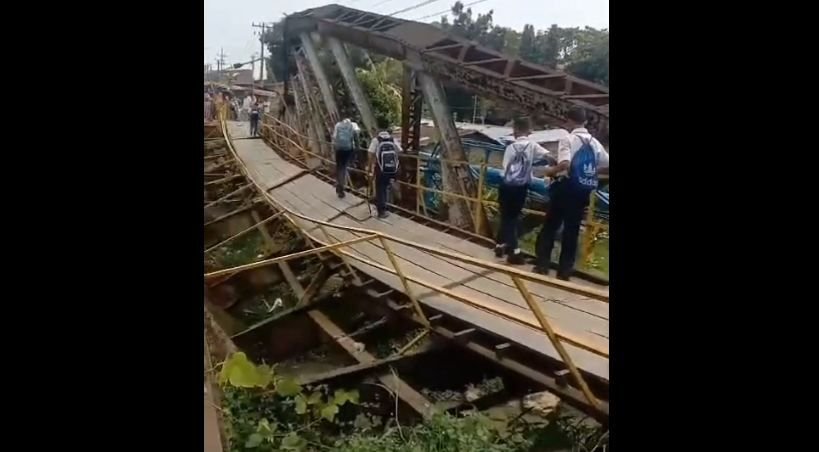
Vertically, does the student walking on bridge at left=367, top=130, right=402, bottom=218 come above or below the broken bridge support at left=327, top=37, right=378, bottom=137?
below

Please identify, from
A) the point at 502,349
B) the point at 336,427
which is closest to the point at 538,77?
the point at 502,349

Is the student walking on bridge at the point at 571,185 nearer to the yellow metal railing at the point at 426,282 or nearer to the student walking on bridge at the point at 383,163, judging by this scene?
the yellow metal railing at the point at 426,282

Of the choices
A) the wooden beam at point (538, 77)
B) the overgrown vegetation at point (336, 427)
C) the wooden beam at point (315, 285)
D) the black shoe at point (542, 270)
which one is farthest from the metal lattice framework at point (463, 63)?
the overgrown vegetation at point (336, 427)

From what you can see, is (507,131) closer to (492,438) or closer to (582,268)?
(582,268)

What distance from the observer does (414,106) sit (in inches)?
61.6

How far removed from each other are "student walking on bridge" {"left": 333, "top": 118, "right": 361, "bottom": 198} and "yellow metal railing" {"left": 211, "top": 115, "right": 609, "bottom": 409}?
102 millimetres

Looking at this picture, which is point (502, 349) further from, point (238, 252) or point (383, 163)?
point (238, 252)

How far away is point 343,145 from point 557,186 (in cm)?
48

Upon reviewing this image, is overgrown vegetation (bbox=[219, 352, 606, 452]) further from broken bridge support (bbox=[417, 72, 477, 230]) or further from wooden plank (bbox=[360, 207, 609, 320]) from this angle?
broken bridge support (bbox=[417, 72, 477, 230])

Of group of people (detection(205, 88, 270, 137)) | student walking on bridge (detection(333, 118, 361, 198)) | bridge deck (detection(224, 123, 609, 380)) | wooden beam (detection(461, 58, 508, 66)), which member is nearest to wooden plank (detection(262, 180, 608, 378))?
bridge deck (detection(224, 123, 609, 380))

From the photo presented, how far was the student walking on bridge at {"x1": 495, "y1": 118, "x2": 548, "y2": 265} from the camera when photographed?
149 centimetres

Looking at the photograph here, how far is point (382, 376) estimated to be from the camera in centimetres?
153

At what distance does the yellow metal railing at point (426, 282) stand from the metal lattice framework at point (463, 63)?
12.5 inches
